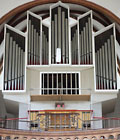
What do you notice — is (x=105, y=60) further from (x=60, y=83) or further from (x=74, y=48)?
(x=60, y=83)

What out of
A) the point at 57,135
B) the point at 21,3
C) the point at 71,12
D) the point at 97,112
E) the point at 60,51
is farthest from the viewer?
the point at 71,12

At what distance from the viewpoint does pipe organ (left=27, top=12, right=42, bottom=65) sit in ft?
55.9

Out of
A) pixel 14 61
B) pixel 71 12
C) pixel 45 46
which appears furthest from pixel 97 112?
pixel 71 12

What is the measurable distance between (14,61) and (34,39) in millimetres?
1382

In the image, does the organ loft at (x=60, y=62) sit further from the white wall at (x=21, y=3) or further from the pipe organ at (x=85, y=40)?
the white wall at (x=21, y=3)

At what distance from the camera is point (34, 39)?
1730 cm

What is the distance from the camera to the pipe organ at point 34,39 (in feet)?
55.9

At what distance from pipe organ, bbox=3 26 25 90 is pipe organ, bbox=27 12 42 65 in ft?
1.04

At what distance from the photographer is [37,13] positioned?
18859 mm

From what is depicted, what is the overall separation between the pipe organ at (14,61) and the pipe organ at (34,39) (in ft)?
1.04

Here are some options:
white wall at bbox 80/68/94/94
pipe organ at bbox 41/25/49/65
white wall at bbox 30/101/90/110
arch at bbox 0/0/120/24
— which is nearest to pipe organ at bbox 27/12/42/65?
pipe organ at bbox 41/25/49/65

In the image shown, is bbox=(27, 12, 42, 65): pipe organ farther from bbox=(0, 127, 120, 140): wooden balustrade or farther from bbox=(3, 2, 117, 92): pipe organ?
bbox=(0, 127, 120, 140): wooden balustrade

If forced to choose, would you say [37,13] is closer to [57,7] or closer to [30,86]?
[57,7]

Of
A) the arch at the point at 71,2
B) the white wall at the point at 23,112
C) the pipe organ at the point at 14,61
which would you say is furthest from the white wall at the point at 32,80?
the arch at the point at 71,2
